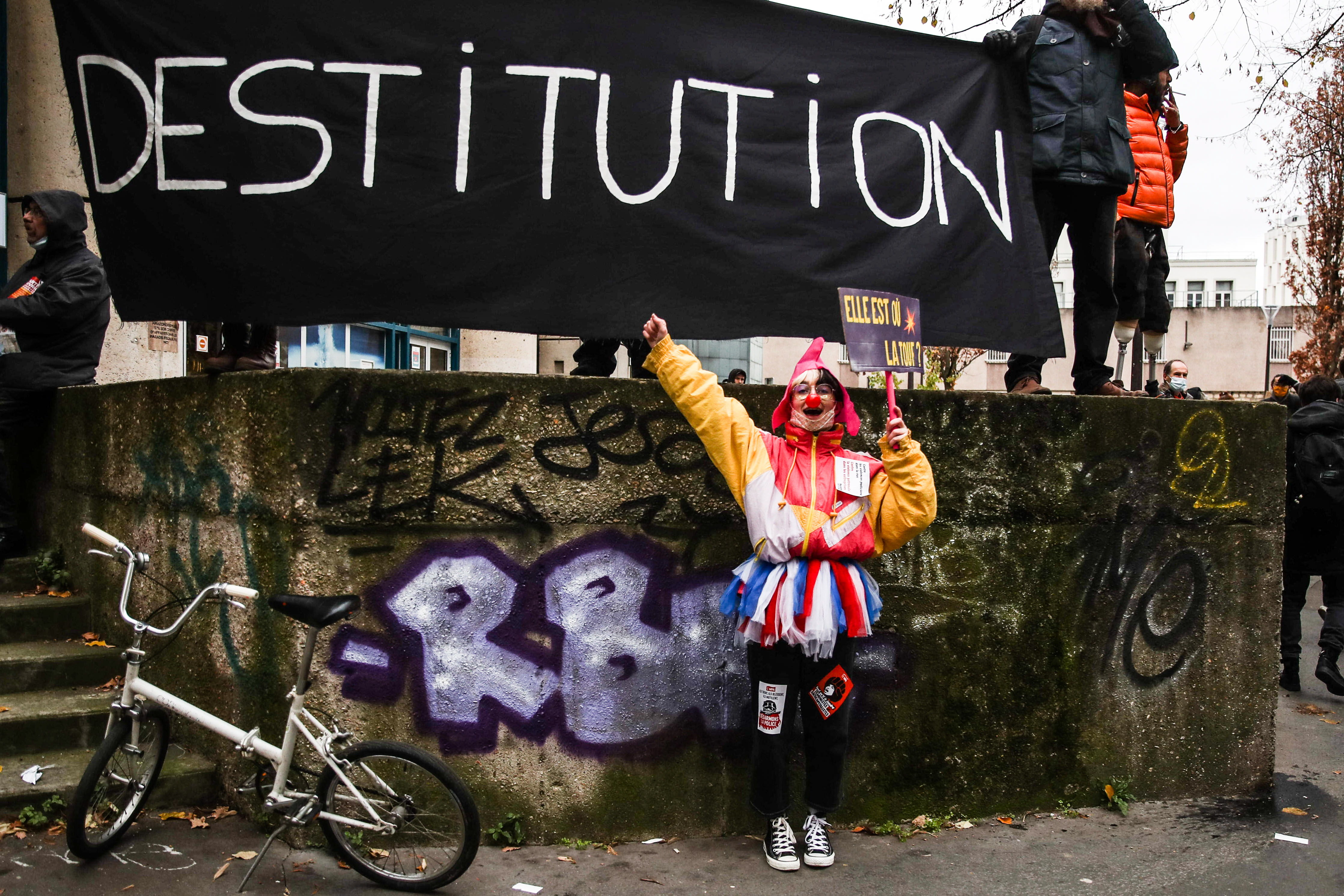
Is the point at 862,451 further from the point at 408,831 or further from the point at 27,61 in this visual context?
the point at 27,61

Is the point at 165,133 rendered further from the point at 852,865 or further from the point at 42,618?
the point at 852,865

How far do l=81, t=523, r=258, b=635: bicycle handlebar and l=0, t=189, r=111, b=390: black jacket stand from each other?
1986mm

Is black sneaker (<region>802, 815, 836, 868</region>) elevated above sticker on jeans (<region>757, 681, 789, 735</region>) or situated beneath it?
situated beneath

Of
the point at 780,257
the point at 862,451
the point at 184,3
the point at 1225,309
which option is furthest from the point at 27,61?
the point at 1225,309

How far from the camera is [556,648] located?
13.2 ft

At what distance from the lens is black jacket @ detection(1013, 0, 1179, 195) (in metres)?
4.82

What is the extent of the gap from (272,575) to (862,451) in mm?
2356

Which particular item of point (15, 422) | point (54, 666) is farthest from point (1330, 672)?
point (15, 422)

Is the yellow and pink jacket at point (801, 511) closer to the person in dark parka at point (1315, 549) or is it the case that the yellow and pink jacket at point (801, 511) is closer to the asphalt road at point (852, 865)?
the asphalt road at point (852, 865)

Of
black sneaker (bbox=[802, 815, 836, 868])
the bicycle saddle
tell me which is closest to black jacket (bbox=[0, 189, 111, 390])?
the bicycle saddle

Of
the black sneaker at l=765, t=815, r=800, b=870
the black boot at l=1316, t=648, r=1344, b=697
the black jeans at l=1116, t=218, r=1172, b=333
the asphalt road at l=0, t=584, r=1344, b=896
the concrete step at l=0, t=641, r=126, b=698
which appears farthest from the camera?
the black boot at l=1316, t=648, r=1344, b=697

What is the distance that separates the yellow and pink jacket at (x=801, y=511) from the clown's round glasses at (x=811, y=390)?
13 centimetres

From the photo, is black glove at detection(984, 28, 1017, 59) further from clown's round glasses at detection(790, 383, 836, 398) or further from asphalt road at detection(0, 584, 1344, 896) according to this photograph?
asphalt road at detection(0, 584, 1344, 896)

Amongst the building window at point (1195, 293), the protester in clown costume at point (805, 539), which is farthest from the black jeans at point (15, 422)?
the building window at point (1195, 293)
